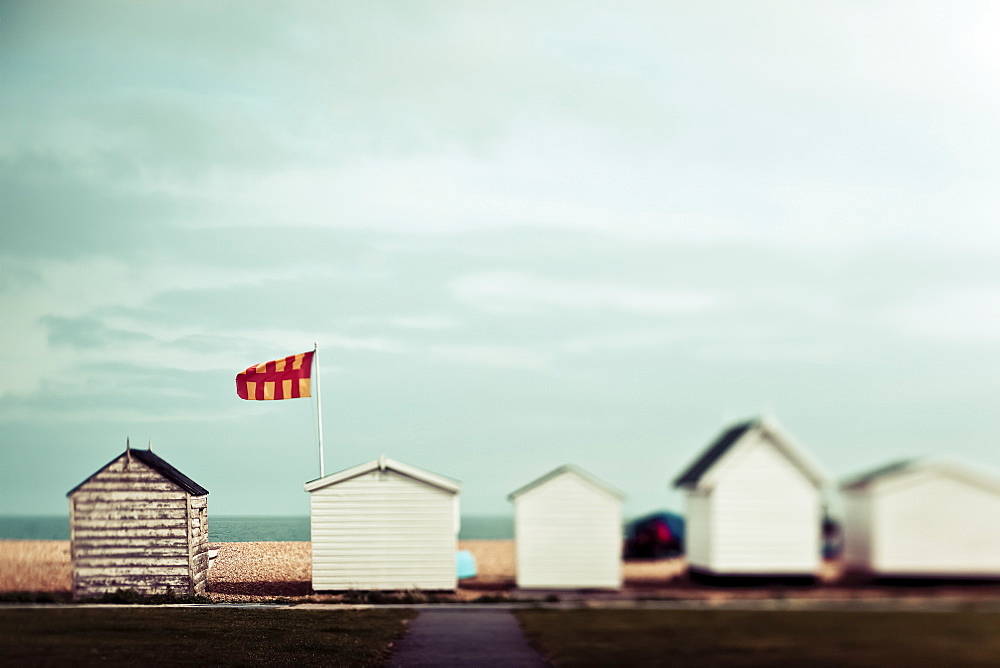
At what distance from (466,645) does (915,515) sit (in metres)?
5.20

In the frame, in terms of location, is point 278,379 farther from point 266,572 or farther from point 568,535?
point 568,535

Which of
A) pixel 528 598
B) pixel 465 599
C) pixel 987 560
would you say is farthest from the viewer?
pixel 465 599

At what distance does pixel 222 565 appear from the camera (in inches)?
301

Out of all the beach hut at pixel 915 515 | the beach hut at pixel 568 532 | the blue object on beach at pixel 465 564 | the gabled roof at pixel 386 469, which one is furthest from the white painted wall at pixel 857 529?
the blue object on beach at pixel 465 564

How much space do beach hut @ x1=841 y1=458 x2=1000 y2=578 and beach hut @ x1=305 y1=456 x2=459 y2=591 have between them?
8.86 feet

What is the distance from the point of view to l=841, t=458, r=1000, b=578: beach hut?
5.03 meters

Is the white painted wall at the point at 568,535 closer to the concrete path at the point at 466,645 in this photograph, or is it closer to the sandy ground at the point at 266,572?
the sandy ground at the point at 266,572

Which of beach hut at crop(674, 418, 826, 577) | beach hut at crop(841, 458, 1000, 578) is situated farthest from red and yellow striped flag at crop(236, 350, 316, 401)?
beach hut at crop(841, 458, 1000, 578)

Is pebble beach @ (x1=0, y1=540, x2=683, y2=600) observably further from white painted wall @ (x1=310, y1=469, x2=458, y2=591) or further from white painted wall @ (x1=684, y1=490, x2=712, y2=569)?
white painted wall @ (x1=684, y1=490, x2=712, y2=569)

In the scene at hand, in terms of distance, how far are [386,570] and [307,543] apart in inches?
31.9

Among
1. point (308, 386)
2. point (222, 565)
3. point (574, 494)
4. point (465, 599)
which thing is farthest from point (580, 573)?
point (222, 565)

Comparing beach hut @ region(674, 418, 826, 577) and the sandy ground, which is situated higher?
beach hut @ region(674, 418, 826, 577)

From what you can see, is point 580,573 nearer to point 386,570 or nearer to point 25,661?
point 386,570

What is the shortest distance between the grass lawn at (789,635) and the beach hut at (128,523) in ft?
8.94
